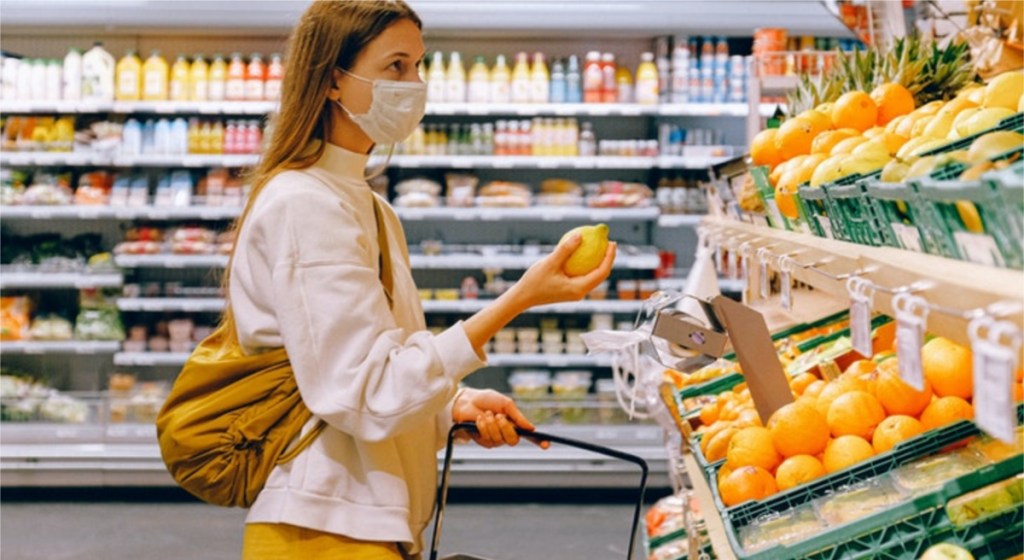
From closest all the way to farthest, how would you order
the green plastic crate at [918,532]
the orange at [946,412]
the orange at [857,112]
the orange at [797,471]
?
the green plastic crate at [918,532] < the orange at [946,412] < the orange at [797,471] < the orange at [857,112]

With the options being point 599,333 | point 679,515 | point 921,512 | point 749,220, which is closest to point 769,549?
point 921,512

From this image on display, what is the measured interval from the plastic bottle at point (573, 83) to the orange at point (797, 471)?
4.10 meters

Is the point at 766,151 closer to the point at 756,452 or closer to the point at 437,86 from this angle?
the point at 756,452

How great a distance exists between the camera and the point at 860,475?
1.67 meters

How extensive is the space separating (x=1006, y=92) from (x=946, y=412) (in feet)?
1.54

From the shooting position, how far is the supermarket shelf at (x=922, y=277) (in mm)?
986

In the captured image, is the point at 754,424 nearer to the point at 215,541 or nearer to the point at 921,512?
the point at 921,512

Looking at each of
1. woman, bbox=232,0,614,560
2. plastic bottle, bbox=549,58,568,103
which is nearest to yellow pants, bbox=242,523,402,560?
woman, bbox=232,0,614,560

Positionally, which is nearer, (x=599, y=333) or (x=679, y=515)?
(x=599, y=333)

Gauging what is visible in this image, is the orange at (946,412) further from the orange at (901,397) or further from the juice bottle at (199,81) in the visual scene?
the juice bottle at (199,81)

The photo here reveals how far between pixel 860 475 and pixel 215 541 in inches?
149

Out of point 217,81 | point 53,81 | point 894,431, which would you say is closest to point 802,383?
point 894,431

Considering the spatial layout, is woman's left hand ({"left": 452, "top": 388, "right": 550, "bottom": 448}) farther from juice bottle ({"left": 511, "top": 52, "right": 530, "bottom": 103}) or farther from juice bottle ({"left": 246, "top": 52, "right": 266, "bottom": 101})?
juice bottle ({"left": 246, "top": 52, "right": 266, "bottom": 101})

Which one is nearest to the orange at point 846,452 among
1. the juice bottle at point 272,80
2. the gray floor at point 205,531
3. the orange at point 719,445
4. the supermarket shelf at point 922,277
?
the supermarket shelf at point 922,277
